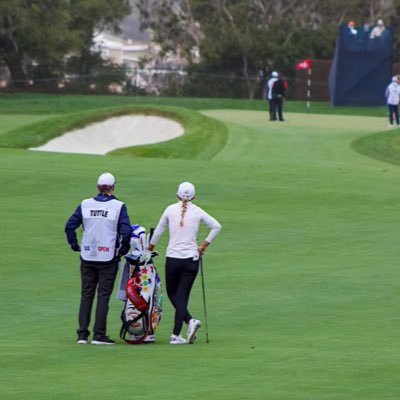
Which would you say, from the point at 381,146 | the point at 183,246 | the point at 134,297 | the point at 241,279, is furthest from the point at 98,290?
the point at 381,146

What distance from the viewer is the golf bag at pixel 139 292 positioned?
551 inches

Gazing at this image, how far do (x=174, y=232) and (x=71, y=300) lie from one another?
396cm

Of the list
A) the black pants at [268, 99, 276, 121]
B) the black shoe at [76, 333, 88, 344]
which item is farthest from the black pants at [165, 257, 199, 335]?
the black pants at [268, 99, 276, 121]

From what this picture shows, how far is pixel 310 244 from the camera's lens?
23125mm

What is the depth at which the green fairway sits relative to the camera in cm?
1131

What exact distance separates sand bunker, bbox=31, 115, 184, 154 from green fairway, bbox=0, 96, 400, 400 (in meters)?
3.79

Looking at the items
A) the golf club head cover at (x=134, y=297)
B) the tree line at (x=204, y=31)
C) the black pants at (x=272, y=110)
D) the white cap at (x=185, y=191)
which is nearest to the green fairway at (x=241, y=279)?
the golf club head cover at (x=134, y=297)

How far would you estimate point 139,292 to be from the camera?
14.0 m

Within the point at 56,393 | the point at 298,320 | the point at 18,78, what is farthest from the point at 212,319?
the point at 18,78

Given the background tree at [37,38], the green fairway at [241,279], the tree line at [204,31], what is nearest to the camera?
the green fairway at [241,279]

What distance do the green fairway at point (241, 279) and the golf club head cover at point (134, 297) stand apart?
1.61ft

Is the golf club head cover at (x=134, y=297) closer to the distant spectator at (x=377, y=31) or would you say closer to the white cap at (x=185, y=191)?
the white cap at (x=185, y=191)

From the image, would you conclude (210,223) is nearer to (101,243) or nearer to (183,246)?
(183,246)

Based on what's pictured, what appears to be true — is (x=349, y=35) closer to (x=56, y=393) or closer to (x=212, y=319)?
(x=212, y=319)
